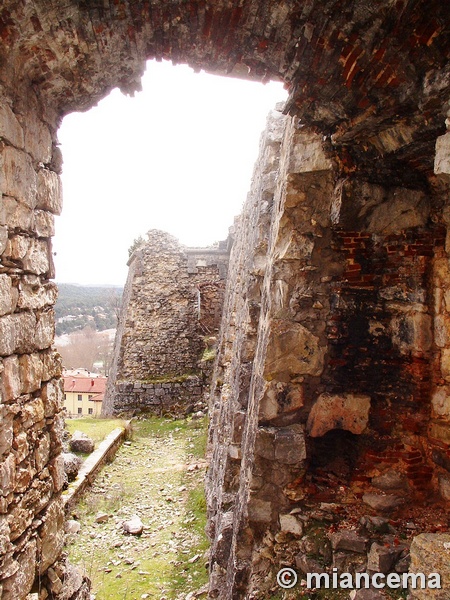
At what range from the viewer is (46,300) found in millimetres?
3266

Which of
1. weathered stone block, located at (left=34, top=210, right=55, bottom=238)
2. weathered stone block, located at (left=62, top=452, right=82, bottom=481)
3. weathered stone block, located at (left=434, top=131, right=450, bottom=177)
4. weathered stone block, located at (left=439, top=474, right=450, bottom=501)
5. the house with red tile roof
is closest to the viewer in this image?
weathered stone block, located at (left=434, top=131, right=450, bottom=177)

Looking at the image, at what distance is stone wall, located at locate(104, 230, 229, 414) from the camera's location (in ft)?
41.5

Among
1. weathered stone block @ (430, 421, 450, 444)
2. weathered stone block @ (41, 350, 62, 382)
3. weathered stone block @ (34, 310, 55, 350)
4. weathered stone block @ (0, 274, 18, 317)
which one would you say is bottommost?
weathered stone block @ (430, 421, 450, 444)

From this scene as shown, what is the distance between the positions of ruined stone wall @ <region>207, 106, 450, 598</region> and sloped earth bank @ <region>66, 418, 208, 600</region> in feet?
4.55

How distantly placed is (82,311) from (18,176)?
62.1 meters

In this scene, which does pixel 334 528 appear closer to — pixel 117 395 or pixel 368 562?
pixel 368 562

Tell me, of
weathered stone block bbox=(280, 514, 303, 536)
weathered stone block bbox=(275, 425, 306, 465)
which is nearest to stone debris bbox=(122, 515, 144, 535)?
weathered stone block bbox=(280, 514, 303, 536)

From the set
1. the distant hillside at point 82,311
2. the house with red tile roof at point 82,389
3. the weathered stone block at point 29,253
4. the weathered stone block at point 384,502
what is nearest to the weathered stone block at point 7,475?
the weathered stone block at point 29,253

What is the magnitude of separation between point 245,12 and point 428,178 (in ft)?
6.41

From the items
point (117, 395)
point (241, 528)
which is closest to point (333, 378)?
point (241, 528)

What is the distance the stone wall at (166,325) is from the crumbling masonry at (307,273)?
823cm

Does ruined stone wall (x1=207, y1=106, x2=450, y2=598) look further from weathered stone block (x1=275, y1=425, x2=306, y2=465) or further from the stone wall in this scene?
the stone wall

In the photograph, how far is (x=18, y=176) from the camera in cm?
279

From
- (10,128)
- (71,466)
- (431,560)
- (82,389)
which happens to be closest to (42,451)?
(10,128)
